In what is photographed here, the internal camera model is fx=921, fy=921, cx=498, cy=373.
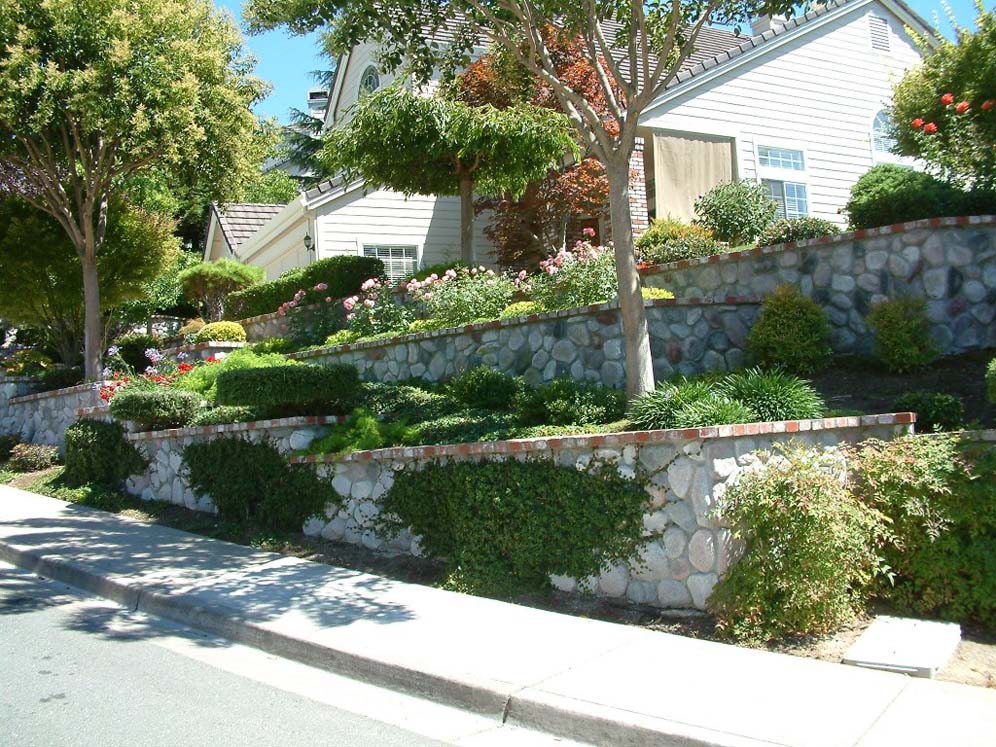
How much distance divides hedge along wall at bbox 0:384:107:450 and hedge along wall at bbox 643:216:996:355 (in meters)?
9.66

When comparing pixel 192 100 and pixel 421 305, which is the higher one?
pixel 192 100

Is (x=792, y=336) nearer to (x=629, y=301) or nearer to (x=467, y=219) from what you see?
(x=629, y=301)

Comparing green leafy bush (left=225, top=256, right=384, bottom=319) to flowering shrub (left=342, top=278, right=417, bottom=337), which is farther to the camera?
green leafy bush (left=225, top=256, right=384, bottom=319)

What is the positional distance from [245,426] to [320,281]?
6178mm

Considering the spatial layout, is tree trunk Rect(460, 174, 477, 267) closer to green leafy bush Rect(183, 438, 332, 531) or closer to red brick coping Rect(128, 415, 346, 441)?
red brick coping Rect(128, 415, 346, 441)

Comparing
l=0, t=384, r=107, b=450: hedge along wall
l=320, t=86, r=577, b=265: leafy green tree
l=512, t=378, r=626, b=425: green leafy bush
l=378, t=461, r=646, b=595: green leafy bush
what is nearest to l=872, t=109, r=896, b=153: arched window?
l=320, t=86, r=577, b=265: leafy green tree

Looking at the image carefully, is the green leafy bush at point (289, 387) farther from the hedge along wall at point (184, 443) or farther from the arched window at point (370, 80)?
the arched window at point (370, 80)

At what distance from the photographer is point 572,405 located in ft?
29.1

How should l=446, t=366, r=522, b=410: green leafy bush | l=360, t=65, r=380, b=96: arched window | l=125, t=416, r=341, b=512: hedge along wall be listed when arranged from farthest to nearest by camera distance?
l=360, t=65, r=380, b=96: arched window < l=446, t=366, r=522, b=410: green leafy bush < l=125, t=416, r=341, b=512: hedge along wall

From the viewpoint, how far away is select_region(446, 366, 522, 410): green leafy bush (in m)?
10.3

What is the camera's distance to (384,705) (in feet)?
18.6

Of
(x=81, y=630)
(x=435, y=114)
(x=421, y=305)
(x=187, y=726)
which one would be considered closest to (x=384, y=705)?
(x=187, y=726)

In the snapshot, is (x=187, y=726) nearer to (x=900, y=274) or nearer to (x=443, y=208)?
(x=900, y=274)

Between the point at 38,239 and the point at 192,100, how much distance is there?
470 centimetres
